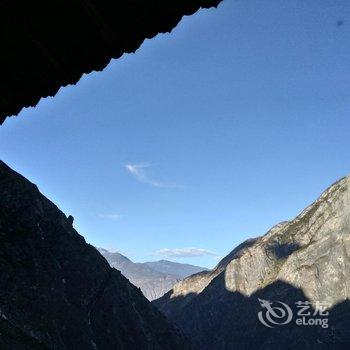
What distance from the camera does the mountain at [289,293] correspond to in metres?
114

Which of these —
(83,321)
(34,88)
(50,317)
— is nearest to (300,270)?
(83,321)

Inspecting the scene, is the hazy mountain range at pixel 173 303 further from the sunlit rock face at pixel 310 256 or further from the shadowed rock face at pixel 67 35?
the shadowed rock face at pixel 67 35

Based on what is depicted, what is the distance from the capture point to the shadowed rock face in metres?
2.81

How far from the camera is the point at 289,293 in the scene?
12388 centimetres

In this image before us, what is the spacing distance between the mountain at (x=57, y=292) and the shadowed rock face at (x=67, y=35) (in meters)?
67.6

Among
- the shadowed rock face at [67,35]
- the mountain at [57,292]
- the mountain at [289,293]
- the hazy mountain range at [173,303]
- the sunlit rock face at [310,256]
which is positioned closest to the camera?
the shadowed rock face at [67,35]

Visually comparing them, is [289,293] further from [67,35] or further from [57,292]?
[67,35]

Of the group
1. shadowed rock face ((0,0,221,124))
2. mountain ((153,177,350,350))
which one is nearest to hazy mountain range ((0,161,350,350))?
mountain ((153,177,350,350))

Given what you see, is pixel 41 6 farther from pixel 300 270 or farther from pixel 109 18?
pixel 300 270

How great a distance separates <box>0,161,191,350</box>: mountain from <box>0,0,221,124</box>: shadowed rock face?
222ft

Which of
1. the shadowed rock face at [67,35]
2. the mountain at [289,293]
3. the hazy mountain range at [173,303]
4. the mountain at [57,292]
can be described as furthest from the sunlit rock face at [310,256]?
the shadowed rock face at [67,35]

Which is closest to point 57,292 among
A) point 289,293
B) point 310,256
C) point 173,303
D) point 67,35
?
point 289,293

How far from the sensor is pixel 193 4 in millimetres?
2639

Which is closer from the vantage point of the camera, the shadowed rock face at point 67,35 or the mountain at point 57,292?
the shadowed rock face at point 67,35
